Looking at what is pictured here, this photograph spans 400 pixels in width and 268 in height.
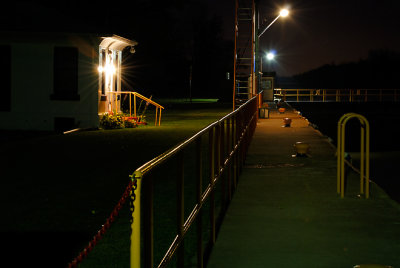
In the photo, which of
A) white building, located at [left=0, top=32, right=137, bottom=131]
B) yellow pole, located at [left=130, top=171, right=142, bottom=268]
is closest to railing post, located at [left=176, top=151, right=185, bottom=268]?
yellow pole, located at [left=130, top=171, right=142, bottom=268]

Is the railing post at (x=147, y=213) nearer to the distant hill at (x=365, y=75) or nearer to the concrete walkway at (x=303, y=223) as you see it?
the concrete walkway at (x=303, y=223)

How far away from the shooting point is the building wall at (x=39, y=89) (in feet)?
72.7

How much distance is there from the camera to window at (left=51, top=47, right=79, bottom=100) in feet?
73.2

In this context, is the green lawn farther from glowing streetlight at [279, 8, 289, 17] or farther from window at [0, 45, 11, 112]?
glowing streetlight at [279, 8, 289, 17]

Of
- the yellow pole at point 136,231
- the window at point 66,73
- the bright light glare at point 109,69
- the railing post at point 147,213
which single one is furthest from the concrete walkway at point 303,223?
the bright light glare at point 109,69

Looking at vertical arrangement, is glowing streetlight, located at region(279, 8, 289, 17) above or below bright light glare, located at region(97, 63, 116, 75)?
above

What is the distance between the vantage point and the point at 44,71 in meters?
22.2

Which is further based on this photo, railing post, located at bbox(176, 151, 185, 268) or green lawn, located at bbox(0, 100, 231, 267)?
green lawn, located at bbox(0, 100, 231, 267)

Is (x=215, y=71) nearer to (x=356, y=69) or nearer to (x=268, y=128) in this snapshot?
(x=356, y=69)

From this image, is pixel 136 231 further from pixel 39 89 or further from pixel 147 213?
pixel 39 89

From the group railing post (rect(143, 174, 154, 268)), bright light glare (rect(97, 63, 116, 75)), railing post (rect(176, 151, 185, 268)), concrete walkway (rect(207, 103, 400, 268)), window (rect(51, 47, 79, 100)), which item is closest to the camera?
railing post (rect(143, 174, 154, 268))

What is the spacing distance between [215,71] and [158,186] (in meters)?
98.5

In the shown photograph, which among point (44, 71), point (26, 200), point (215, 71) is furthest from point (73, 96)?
point (215, 71)

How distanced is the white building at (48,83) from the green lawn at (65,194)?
3.04 metres
